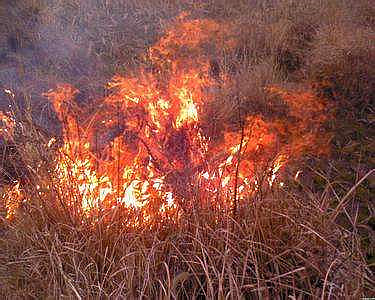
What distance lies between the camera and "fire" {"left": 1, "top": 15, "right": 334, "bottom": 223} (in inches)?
108

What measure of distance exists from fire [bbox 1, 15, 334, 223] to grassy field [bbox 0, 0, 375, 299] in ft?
0.18

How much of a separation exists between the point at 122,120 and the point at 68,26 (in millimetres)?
2734

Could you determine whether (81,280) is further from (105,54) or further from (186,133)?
(105,54)

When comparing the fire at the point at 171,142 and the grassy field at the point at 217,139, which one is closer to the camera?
the grassy field at the point at 217,139

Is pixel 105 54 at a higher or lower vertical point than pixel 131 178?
higher

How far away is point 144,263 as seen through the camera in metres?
2.45

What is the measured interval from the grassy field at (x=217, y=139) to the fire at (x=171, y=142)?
6cm

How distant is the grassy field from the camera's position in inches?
90.7

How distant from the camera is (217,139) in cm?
398

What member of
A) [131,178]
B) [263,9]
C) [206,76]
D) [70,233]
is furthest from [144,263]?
[263,9]

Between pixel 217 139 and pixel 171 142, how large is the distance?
15.3 inches

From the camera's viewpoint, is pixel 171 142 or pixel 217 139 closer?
pixel 171 142

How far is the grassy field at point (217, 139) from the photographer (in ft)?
7.55

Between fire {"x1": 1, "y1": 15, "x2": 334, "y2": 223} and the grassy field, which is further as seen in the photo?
fire {"x1": 1, "y1": 15, "x2": 334, "y2": 223}
